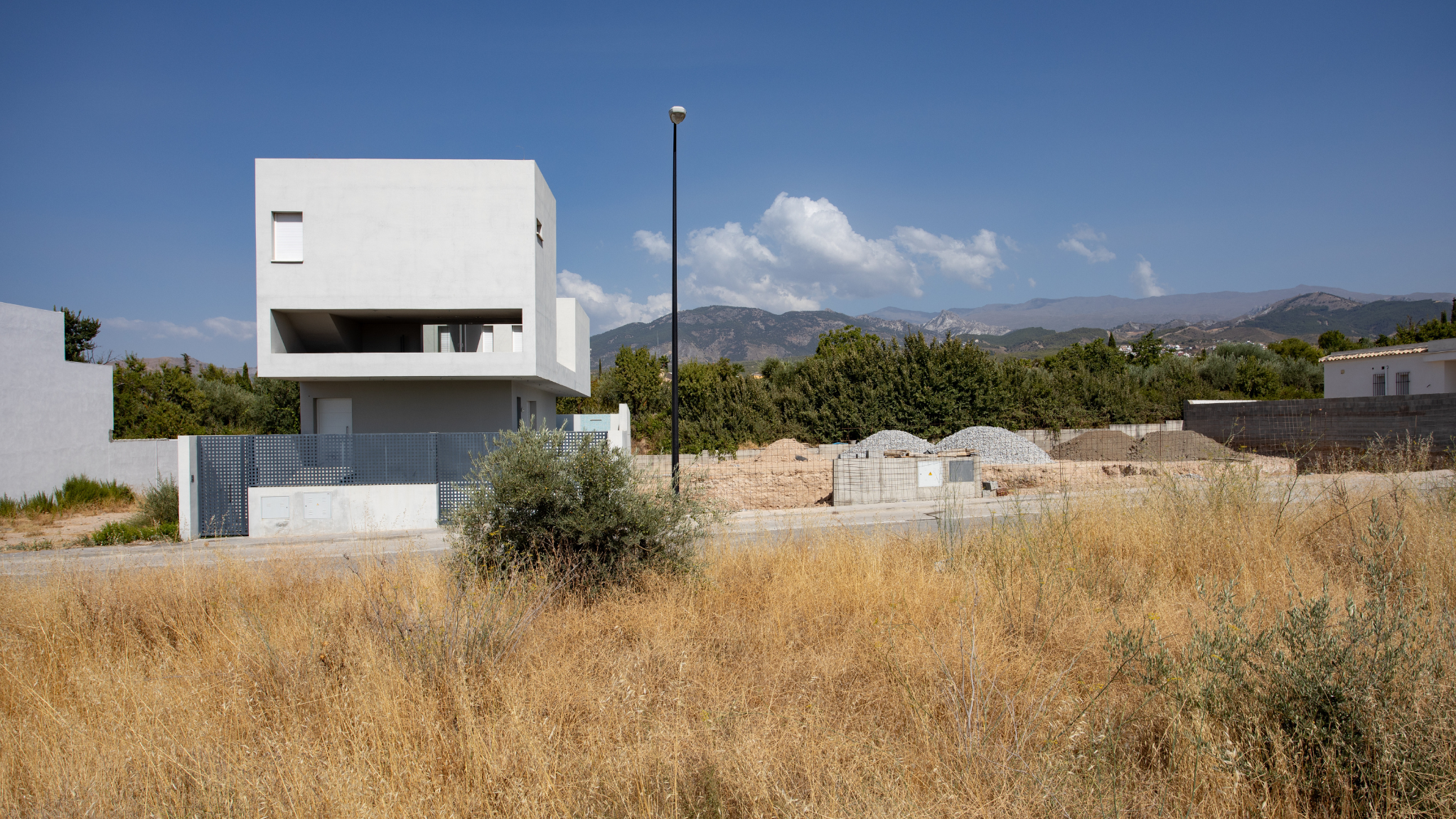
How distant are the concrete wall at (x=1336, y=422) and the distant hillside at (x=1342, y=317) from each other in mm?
160820

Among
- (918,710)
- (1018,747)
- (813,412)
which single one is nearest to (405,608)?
(918,710)

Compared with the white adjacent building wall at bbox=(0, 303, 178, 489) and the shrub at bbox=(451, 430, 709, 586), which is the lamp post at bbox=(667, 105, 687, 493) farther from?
the white adjacent building wall at bbox=(0, 303, 178, 489)

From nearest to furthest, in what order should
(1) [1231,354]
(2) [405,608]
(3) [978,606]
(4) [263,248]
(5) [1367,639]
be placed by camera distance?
(5) [1367,639] < (2) [405,608] < (3) [978,606] < (4) [263,248] < (1) [1231,354]

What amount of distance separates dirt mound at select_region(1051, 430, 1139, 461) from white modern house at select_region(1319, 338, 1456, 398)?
13.1 m

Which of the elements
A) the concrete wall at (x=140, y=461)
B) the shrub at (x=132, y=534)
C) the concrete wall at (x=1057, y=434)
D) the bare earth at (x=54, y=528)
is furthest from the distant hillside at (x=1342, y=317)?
the bare earth at (x=54, y=528)

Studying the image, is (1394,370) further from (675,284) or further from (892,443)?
(675,284)

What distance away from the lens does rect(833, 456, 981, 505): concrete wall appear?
54.6 feet

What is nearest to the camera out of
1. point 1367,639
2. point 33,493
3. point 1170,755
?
point 1170,755

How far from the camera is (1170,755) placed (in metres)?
3.32

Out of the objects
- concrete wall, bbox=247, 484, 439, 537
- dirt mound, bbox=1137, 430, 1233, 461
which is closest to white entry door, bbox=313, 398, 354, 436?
concrete wall, bbox=247, 484, 439, 537

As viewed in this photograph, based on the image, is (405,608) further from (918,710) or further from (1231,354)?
(1231,354)

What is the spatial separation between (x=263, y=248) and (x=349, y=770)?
20055mm

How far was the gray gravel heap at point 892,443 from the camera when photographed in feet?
79.8

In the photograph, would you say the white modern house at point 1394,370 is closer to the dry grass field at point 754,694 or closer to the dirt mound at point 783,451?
the dirt mound at point 783,451
